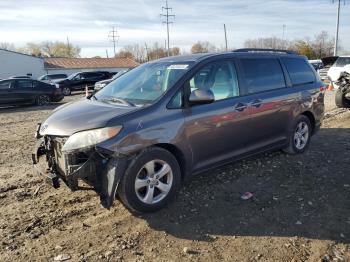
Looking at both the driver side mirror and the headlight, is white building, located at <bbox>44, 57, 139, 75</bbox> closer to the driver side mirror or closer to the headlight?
the driver side mirror

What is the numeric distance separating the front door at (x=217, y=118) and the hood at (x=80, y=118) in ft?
2.71

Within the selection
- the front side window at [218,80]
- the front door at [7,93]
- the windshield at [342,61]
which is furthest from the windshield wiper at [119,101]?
the windshield at [342,61]

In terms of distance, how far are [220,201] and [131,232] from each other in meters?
1.26

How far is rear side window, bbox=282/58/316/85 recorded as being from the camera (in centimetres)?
628

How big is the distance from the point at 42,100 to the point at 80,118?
587 inches

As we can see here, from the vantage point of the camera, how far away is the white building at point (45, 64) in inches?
2050

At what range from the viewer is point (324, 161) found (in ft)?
20.1

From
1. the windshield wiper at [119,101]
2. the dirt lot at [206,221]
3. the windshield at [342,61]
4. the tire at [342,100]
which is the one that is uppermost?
the windshield at [342,61]

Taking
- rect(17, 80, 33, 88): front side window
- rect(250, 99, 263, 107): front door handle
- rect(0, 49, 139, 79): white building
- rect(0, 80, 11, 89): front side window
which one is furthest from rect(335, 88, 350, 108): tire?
rect(0, 49, 139, 79): white building

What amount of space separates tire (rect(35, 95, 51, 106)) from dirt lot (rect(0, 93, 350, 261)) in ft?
41.7

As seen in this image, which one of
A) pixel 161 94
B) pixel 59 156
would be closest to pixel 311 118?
pixel 161 94

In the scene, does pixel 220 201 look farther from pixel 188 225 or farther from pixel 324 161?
pixel 324 161

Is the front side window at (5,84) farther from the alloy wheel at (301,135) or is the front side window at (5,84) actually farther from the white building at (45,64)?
the white building at (45,64)

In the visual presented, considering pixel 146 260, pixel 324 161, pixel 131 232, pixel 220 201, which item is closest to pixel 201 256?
pixel 146 260
